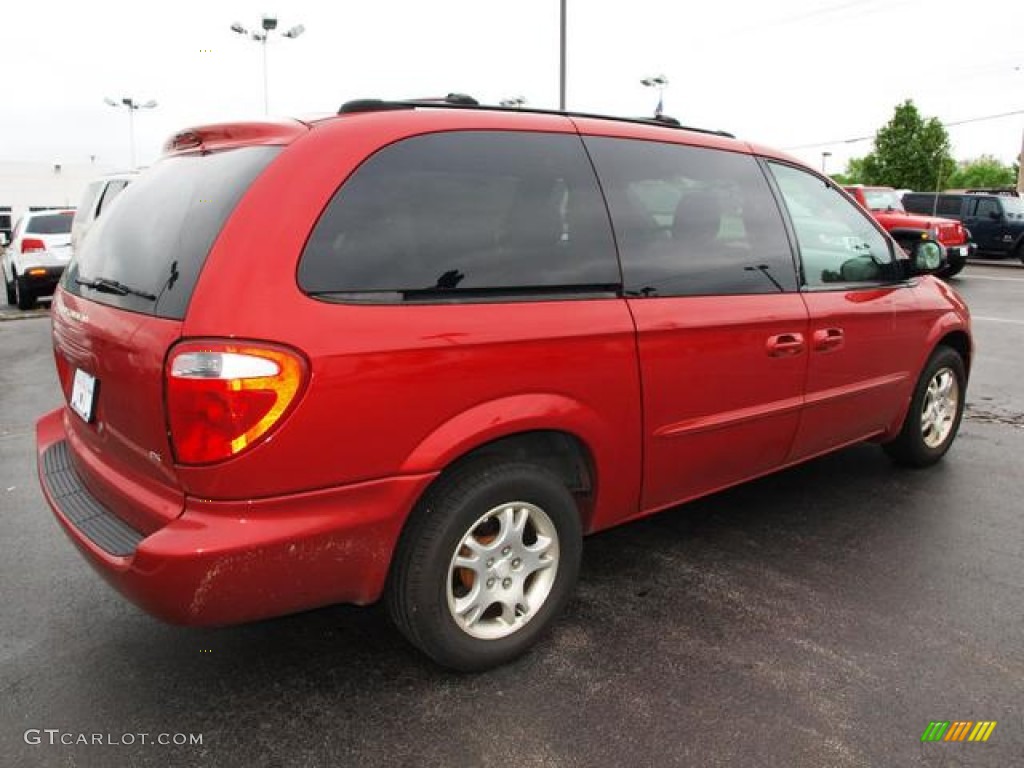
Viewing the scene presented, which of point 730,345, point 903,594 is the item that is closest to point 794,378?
point 730,345

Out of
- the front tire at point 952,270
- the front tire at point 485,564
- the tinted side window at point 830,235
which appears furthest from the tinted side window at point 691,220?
the front tire at point 952,270

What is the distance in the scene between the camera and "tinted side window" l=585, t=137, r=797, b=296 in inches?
112

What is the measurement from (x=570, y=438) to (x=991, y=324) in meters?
9.97

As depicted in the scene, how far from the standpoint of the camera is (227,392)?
201 centimetres

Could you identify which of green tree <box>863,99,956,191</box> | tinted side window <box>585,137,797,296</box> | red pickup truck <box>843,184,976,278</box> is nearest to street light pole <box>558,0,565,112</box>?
red pickup truck <box>843,184,976,278</box>

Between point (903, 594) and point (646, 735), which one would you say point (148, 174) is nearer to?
point (646, 735)

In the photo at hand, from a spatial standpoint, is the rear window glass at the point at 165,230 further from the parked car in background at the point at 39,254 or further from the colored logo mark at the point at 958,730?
the parked car in background at the point at 39,254

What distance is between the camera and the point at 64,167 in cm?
6619

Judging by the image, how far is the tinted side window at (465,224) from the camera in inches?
87.4

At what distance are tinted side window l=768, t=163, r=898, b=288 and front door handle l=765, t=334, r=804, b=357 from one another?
311 millimetres

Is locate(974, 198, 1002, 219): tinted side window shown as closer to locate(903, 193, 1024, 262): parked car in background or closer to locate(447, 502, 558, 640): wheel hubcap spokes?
locate(903, 193, 1024, 262): parked car in background

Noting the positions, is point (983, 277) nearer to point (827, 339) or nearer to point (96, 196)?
point (827, 339)

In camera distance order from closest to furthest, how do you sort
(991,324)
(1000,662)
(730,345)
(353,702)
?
1. (353,702)
2. (1000,662)
3. (730,345)
4. (991,324)

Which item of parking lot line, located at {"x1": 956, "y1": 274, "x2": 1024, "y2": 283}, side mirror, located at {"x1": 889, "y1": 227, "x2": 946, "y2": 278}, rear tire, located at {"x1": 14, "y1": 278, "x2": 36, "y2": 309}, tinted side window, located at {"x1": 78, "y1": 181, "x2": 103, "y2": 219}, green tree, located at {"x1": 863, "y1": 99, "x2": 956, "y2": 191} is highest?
green tree, located at {"x1": 863, "y1": 99, "x2": 956, "y2": 191}
